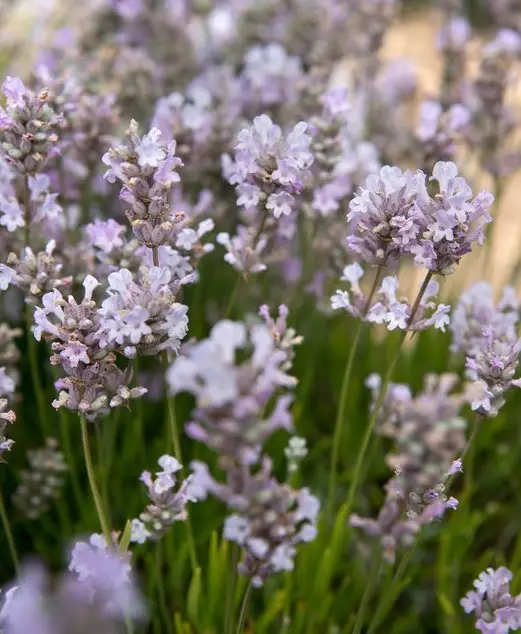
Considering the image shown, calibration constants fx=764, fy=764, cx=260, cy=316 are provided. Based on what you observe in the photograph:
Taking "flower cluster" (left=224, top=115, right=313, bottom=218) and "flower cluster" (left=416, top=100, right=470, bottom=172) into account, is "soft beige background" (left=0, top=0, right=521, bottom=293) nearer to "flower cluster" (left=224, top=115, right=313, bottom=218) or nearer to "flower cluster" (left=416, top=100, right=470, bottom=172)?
"flower cluster" (left=416, top=100, right=470, bottom=172)

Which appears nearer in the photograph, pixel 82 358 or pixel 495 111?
pixel 82 358

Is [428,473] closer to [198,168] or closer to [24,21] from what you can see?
[198,168]

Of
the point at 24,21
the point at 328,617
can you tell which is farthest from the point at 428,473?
the point at 24,21

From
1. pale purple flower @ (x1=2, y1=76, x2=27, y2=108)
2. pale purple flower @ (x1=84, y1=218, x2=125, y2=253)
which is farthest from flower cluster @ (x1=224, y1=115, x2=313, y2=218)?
pale purple flower @ (x1=2, y1=76, x2=27, y2=108)

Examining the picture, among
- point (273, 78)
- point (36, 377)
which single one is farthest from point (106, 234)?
point (273, 78)

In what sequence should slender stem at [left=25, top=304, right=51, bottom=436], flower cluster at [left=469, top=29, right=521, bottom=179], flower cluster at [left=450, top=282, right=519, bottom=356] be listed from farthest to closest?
flower cluster at [left=469, top=29, right=521, bottom=179] < slender stem at [left=25, top=304, right=51, bottom=436] < flower cluster at [left=450, top=282, right=519, bottom=356]

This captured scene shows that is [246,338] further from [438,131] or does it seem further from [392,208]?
[438,131]

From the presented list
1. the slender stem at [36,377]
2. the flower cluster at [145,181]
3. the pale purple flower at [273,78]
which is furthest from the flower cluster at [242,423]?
the pale purple flower at [273,78]
